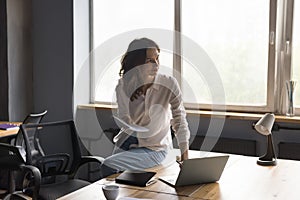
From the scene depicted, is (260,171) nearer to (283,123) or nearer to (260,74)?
(283,123)

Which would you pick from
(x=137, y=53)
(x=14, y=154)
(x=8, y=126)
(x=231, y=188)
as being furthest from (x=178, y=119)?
(x=8, y=126)

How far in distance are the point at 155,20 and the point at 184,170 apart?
2444 mm

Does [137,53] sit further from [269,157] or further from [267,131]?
[269,157]

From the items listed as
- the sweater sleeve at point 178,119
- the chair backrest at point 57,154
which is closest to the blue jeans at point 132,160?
the sweater sleeve at point 178,119

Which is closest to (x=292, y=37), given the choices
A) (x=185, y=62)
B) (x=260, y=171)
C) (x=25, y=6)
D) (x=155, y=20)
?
(x=185, y=62)

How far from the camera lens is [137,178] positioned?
6.82 feet

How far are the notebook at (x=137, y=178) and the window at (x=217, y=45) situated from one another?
1593 millimetres

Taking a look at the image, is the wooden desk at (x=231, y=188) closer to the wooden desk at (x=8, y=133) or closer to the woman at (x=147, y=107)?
the woman at (x=147, y=107)

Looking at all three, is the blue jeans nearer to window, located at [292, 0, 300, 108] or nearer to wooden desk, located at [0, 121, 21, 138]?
wooden desk, located at [0, 121, 21, 138]

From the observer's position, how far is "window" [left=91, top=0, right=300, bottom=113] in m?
3.62

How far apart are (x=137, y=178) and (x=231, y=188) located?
0.46 m

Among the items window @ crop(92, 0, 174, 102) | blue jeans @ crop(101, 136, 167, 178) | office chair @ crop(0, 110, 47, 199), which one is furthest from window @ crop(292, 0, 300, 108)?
office chair @ crop(0, 110, 47, 199)

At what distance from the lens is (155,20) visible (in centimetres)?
412

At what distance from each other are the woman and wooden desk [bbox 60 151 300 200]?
269mm
